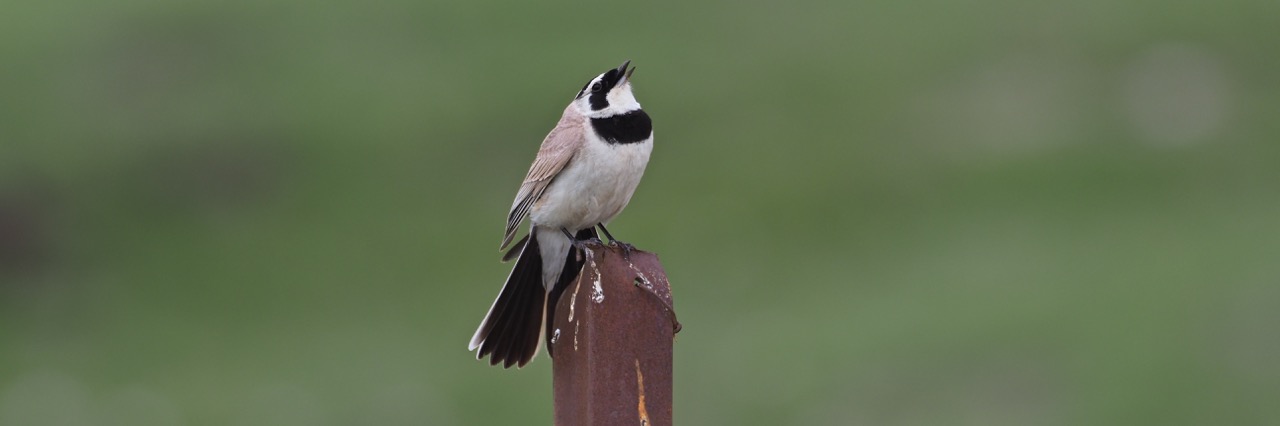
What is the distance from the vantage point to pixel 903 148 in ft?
58.5

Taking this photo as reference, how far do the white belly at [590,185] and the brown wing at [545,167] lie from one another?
3 centimetres

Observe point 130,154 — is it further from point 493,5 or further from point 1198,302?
point 1198,302

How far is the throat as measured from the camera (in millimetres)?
6938

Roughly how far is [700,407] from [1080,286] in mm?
3924

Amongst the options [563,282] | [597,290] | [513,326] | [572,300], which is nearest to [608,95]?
[563,282]

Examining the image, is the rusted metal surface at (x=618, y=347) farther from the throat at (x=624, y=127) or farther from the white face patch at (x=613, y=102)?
the white face patch at (x=613, y=102)

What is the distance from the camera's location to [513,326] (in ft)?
18.5

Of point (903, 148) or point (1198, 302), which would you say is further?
point (903, 148)

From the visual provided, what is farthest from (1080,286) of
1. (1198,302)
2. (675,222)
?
(675,222)

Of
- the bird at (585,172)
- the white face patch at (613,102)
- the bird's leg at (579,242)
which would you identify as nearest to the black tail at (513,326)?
the bird's leg at (579,242)

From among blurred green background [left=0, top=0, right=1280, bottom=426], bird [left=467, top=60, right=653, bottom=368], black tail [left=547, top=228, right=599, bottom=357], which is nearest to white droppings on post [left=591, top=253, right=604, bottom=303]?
black tail [left=547, top=228, right=599, bottom=357]

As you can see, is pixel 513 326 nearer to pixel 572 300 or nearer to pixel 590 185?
pixel 572 300

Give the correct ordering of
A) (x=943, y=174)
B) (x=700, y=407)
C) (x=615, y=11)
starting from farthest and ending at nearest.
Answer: (x=615, y=11), (x=943, y=174), (x=700, y=407)

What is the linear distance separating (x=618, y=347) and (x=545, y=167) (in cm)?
269
